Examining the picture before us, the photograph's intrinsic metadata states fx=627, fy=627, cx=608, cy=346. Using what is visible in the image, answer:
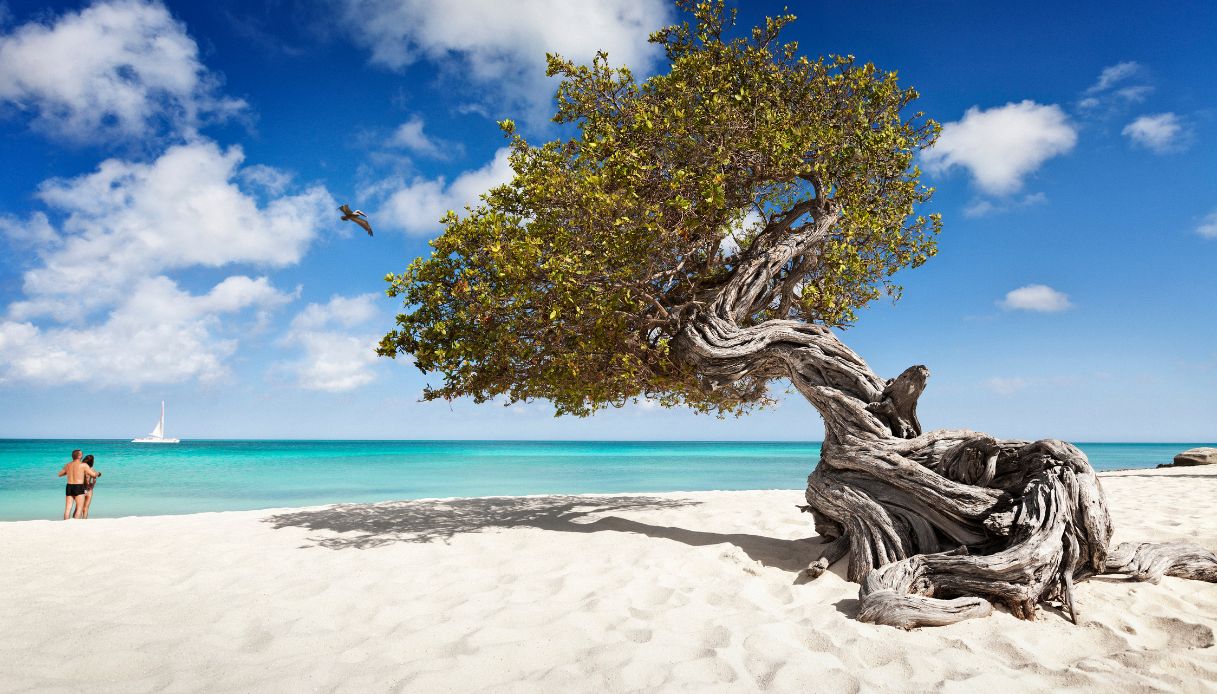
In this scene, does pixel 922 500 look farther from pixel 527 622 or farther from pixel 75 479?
pixel 75 479

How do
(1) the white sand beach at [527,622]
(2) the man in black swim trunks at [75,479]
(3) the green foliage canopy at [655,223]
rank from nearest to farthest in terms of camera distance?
1. (1) the white sand beach at [527,622]
2. (3) the green foliage canopy at [655,223]
3. (2) the man in black swim trunks at [75,479]

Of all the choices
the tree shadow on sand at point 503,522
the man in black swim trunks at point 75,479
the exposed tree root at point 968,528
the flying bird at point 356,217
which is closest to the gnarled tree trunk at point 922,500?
the exposed tree root at point 968,528

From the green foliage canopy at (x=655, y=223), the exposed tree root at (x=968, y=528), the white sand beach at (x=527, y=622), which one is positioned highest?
the green foliage canopy at (x=655, y=223)

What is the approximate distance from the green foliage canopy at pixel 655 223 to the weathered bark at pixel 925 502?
1.15 m

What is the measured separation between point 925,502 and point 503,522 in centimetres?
669

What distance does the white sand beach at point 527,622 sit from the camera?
14.1 ft

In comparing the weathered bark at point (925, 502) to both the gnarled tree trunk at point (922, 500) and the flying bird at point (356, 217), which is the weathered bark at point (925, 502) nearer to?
the gnarled tree trunk at point (922, 500)

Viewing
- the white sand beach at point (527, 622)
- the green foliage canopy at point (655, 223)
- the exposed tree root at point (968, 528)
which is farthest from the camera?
the green foliage canopy at point (655, 223)

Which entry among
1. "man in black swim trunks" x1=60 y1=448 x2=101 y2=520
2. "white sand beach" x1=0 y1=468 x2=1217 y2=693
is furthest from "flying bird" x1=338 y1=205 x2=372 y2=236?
"man in black swim trunks" x1=60 y1=448 x2=101 y2=520

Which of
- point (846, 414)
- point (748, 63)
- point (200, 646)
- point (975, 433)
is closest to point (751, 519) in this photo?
point (846, 414)

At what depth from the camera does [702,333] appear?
354 inches

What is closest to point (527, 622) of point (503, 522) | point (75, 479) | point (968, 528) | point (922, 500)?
point (922, 500)

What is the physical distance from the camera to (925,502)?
22.5 ft

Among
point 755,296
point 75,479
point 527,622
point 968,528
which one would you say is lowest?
point 527,622
